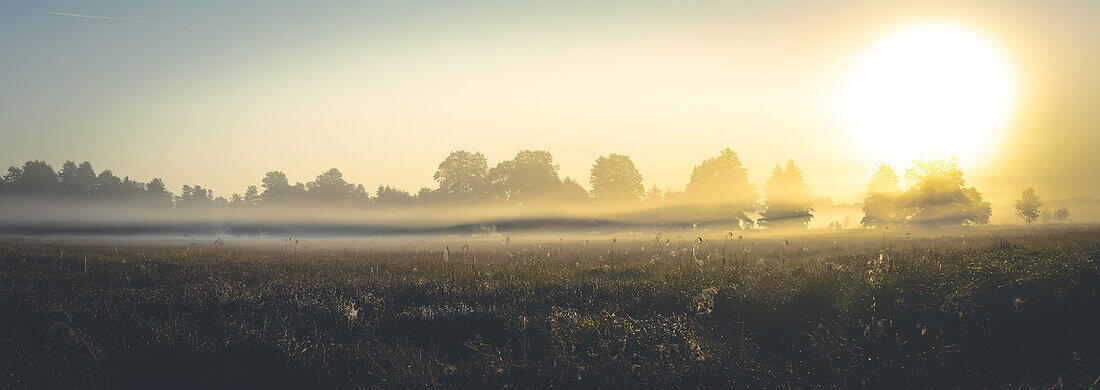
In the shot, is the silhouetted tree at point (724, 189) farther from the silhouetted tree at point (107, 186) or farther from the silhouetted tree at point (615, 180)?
the silhouetted tree at point (107, 186)

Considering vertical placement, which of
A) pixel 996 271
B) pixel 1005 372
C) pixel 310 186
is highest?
pixel 310 186

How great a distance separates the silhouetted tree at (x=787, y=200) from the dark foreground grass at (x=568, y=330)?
49805mm

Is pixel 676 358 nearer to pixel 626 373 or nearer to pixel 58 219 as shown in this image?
pixel 626 373

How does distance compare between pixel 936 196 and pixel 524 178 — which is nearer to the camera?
pixel 936 196

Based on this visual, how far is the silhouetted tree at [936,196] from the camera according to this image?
4984 cm

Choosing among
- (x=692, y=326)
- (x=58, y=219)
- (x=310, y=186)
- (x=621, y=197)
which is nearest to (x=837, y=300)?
(x=692, y=326)

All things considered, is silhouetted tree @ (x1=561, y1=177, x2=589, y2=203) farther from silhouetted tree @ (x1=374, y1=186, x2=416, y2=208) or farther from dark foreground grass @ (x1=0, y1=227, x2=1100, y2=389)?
dark foreground grass @ (x1=0, y1=227, x2=1100, y2=389)

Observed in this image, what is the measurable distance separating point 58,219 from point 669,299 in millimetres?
61476

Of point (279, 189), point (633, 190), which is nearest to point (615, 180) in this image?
point (633, 190)

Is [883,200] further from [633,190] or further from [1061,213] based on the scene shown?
[1061,213]

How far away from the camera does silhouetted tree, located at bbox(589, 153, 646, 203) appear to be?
55.2 metres

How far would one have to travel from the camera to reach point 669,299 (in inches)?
258

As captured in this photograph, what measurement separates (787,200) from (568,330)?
57.5m

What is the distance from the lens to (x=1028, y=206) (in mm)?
78938
